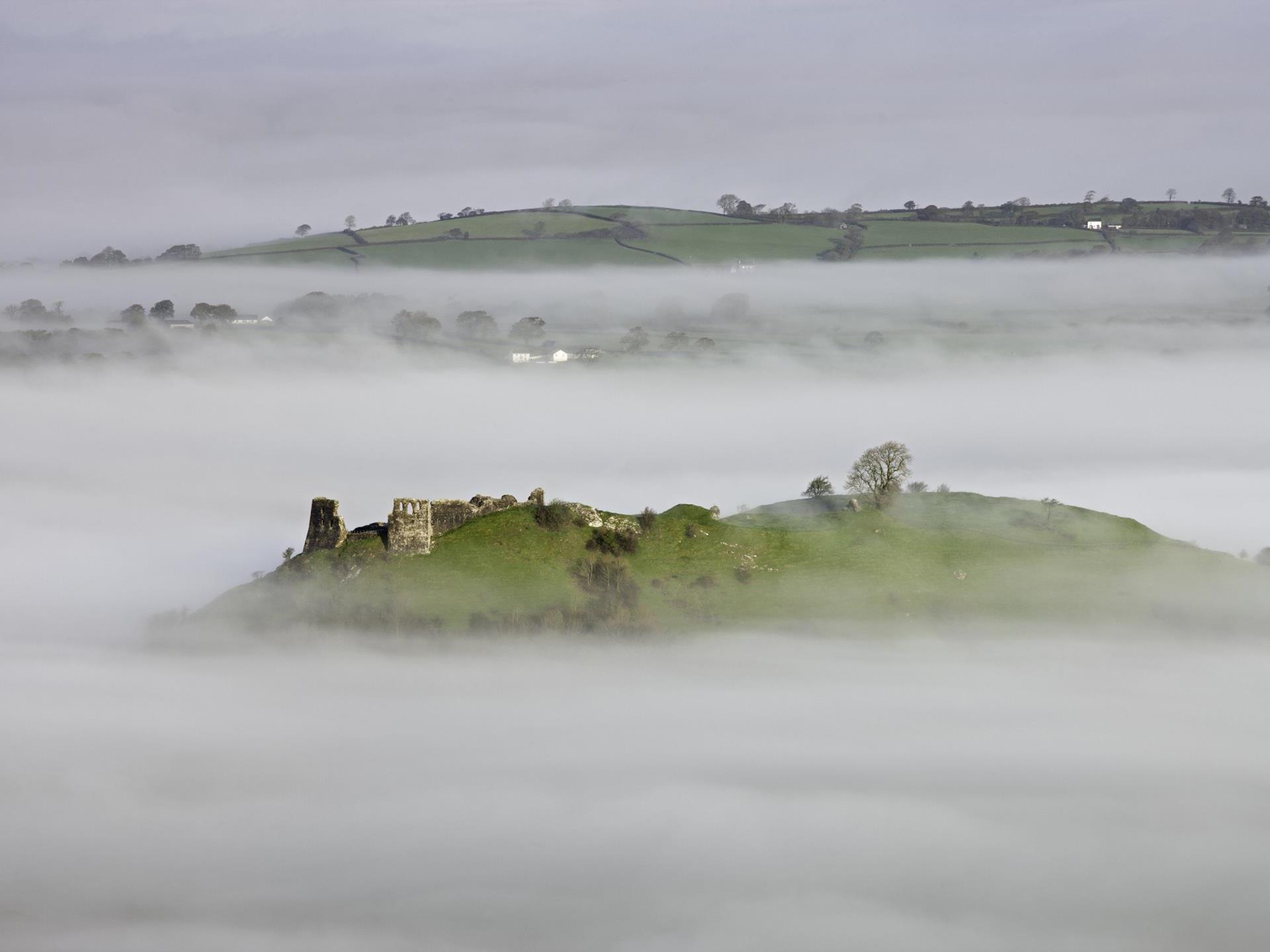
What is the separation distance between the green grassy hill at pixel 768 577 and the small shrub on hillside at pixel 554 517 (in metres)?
0.33

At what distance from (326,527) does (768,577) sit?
91.8ft

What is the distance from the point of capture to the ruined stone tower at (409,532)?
411 ft

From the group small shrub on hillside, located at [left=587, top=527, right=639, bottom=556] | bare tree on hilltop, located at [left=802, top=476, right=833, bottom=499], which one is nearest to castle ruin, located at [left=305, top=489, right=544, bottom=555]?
small shrub on hillside, located at [left=587, top=527, right=639, bottom=556]

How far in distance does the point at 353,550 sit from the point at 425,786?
64.7 ft

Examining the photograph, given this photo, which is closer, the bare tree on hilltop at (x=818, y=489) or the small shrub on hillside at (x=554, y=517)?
the small shrub on hillside at (x=554, y=517)

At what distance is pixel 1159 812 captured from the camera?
145375 mm

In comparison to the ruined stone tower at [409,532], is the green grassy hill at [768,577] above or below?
below

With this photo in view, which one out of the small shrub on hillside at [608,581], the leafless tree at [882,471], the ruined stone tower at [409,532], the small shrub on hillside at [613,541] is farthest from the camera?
the leafless tree at [882,471]

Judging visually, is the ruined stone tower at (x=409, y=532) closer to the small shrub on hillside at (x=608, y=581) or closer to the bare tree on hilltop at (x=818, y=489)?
the small shrub on hillside at (x=608, y=581)

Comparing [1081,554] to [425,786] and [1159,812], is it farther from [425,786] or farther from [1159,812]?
[425,786]

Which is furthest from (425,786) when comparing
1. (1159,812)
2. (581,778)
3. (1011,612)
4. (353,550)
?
(1159,812)

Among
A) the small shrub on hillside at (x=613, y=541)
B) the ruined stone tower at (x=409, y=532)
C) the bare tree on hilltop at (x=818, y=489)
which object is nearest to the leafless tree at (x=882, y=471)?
the bare tree on hilltop at (x=818, y=489)

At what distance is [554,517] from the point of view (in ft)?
417

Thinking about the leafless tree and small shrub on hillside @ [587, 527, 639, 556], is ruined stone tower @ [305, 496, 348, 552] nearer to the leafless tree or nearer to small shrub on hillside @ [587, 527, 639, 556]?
small shrub on hillside @ [587, 527, 639, 556]
